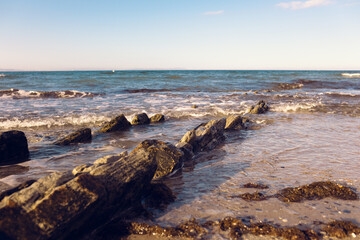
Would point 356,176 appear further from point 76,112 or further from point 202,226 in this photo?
point 76,112

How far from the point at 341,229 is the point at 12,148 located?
20.9ft

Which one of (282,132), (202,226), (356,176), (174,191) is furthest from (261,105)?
(202,226)

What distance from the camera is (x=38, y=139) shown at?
7.56 m

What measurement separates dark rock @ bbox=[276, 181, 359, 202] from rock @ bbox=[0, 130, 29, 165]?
216 inches

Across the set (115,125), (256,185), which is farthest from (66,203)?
(115,125)

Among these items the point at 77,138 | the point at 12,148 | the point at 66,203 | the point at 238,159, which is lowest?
the point at 238,159

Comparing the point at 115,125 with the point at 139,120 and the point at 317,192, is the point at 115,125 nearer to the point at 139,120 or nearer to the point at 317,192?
the point at 139,120

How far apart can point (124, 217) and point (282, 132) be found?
6.38 metres

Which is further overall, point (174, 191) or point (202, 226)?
point (174, 191)

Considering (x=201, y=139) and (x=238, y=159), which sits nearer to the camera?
(x=238, y=159)

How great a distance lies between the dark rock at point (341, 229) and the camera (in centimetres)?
286

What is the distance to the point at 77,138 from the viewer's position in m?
7.16

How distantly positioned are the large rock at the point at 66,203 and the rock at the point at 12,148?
11.5ft

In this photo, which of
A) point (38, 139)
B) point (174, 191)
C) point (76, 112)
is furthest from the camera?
point (76, 112)
